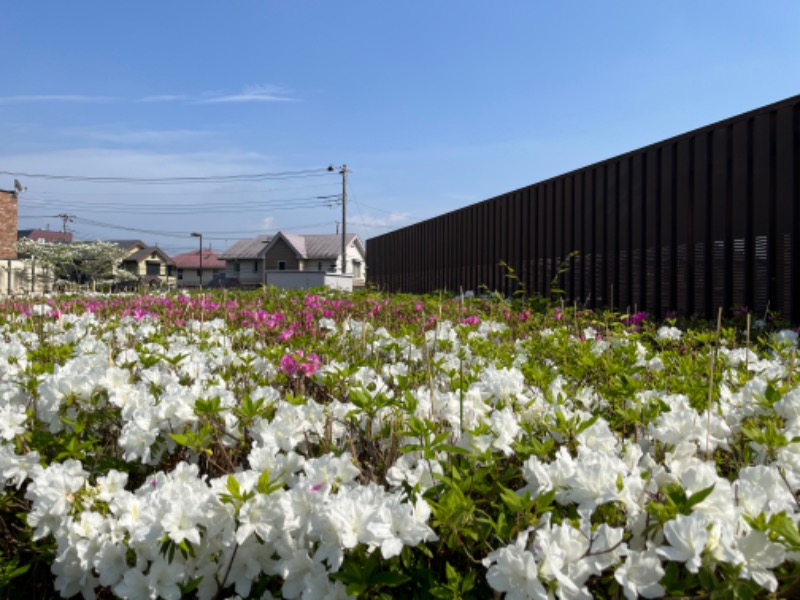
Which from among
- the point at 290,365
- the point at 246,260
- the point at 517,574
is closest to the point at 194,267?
the point at 246,260

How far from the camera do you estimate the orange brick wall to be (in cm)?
4306

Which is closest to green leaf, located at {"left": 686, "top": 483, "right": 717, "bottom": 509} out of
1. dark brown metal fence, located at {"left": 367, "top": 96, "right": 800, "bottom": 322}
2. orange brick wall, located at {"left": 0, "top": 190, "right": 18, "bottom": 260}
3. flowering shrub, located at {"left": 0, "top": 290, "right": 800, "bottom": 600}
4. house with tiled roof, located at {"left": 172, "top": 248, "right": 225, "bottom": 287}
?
flowering shrub, located at {"left": 0, "top": 290, "right": 800, "bottom": 600}

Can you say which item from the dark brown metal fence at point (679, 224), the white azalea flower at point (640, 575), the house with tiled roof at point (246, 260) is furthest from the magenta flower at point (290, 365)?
the house with tiled roof at point (246, 260)

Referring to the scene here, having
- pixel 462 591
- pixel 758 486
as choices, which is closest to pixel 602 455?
pixel 758 486

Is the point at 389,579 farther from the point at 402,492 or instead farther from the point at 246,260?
the point at 246,260

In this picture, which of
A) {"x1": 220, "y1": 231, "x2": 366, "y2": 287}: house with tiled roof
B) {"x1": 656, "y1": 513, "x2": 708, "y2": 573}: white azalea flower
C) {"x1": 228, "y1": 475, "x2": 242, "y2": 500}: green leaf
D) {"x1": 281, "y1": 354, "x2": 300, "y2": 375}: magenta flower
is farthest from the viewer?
{"x1": 220, "y1": 231, "x2": 366, "y2": 287}: house with tiled roof

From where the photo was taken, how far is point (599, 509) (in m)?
1.41

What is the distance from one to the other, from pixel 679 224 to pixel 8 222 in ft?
154

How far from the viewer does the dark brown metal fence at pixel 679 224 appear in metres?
6.94

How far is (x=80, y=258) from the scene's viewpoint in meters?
48.6

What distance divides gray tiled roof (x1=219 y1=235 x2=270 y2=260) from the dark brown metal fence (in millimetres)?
49640

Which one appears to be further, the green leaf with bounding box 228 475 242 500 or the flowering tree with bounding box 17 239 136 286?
the flowering tree with bounding box 17 239 136 286

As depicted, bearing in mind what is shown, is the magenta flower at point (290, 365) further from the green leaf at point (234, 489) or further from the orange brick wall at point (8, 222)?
the orange brick wall at point (8, 222)

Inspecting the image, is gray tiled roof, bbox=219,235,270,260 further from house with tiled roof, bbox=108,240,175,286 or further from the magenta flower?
the magenta flower
